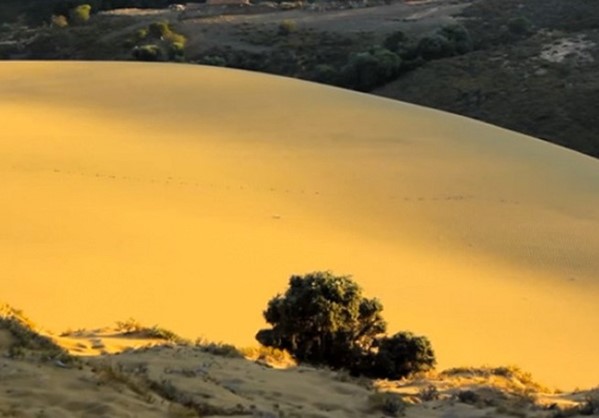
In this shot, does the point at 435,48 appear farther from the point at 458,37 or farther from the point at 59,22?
the point at 59,22

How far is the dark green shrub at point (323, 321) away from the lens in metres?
10.9

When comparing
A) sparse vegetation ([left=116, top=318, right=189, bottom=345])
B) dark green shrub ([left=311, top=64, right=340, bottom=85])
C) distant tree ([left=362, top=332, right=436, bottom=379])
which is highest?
sparse vegetation ([left=116, top=318, right=189, bottom=345])

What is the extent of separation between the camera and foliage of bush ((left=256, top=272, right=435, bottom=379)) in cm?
1084

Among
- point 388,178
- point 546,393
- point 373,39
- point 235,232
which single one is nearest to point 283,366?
point 546,393

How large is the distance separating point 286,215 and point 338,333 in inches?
249

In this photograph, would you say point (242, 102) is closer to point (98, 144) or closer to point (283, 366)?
point (98, 144)

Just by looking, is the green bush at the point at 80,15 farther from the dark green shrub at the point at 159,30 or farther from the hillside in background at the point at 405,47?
the dark green shrub at the point at 159,30

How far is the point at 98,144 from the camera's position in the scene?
21188 millimetres

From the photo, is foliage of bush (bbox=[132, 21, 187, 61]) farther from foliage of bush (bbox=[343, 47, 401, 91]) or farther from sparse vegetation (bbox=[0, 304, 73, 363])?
sparse vegetation (bbox=[0, 304, 73, 363])

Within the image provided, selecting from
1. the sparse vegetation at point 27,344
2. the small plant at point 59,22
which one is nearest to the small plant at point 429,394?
the sparse vegetation at point 27,344

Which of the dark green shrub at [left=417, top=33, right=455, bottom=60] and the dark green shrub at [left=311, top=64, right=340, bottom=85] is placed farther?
the dark green shrub at [left=417, top=33, right=455, bottom=60]

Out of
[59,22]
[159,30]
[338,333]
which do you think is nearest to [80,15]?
[59,22]

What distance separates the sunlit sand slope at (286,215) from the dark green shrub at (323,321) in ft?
3.85

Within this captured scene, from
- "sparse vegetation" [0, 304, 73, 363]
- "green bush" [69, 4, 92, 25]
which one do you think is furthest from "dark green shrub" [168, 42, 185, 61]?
"sparse vegetation" [0, 304, 73, 363]
